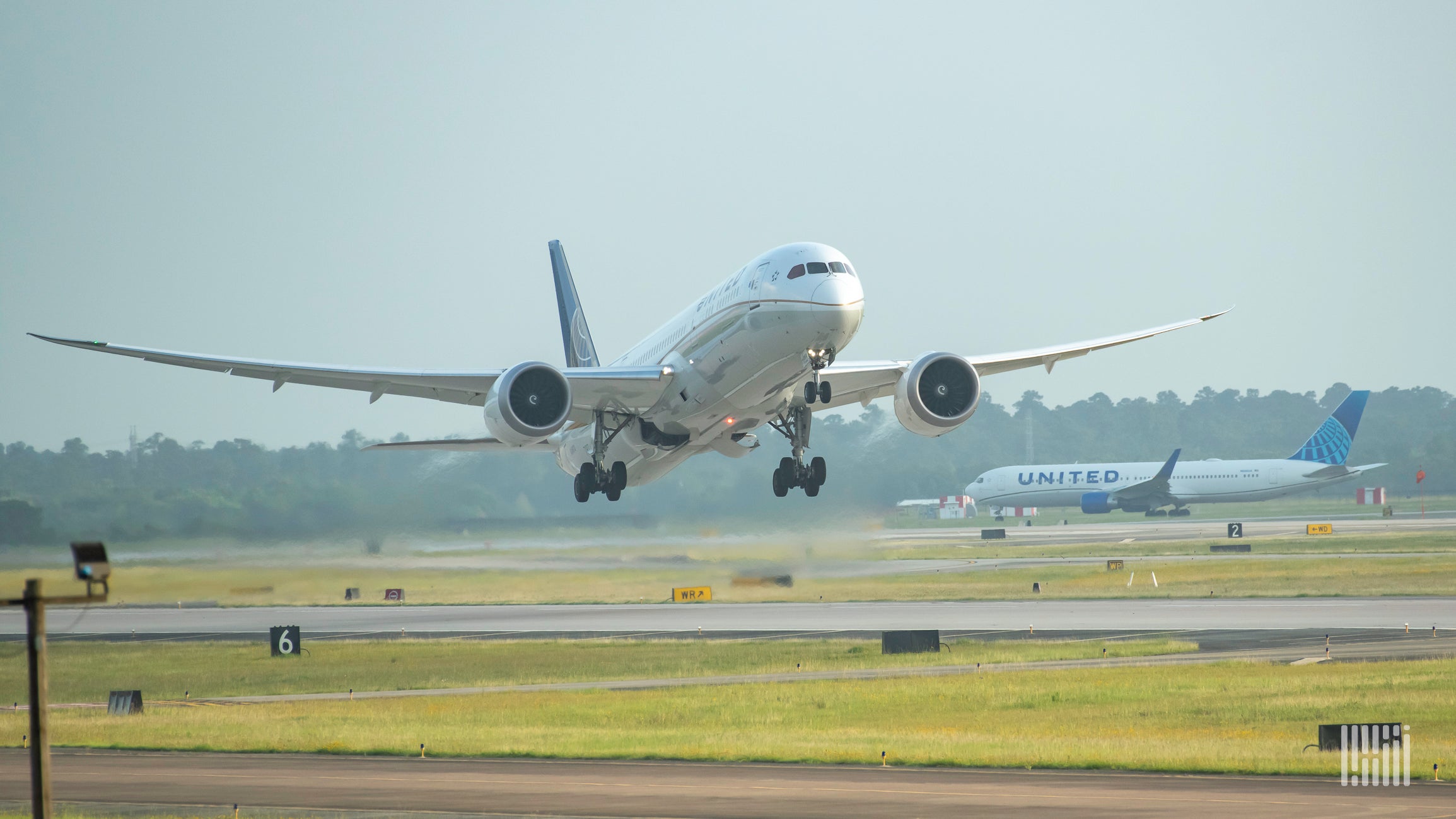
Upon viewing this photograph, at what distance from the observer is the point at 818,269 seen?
32.8 m

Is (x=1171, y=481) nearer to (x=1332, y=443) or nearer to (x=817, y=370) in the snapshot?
(x=1332, y=443)

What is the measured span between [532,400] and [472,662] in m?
17.7

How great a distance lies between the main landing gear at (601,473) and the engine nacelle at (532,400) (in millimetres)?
4209

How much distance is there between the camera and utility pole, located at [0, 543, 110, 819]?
1206 centimetres

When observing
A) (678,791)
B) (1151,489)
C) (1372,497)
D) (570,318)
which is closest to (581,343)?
(570,318)

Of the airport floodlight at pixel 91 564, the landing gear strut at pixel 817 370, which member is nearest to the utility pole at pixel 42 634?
the airport floodlight at pixel 91 564

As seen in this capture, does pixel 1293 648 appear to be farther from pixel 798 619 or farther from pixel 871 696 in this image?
pixel 798 619

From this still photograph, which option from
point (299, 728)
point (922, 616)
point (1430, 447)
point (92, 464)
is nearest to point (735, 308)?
point (299, 728)

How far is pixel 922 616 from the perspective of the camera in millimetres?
60781

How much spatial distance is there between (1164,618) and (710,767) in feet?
108

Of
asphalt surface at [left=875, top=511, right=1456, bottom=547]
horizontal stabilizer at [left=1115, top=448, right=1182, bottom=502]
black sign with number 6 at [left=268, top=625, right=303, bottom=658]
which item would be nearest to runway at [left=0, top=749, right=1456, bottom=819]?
black sign with number 6 at [left=268, top=625, right=303, bottom=658]

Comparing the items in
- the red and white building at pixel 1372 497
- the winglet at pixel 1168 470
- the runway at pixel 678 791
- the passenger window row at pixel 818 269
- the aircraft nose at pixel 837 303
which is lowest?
the runway at pixel 678 791

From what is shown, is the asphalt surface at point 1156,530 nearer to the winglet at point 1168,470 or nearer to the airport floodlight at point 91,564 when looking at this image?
the winglet at point 1168,470

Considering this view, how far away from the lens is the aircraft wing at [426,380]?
37.3m
